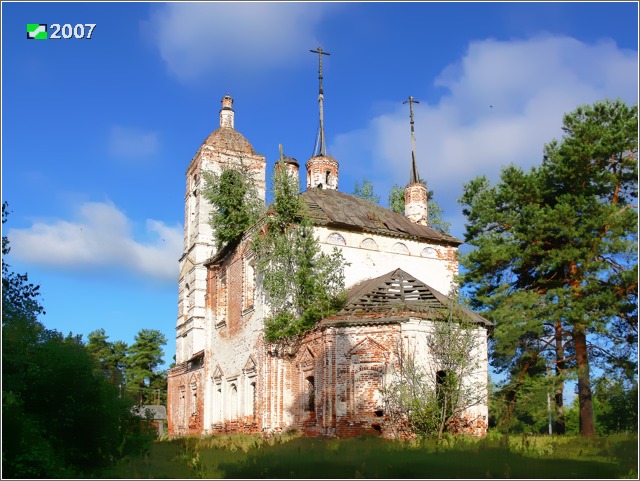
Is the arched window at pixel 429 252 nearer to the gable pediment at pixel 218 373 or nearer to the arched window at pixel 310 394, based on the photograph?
the arched window at pixel 310 394

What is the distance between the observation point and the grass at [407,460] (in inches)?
490

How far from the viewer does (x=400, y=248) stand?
25719 millimetres

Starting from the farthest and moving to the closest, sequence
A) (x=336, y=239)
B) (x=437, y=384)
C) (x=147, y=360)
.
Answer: (x=147, y=360)
(x=336, y=239)
(x=437, y=384)

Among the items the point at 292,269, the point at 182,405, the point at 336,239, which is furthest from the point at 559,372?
the point at 182,405

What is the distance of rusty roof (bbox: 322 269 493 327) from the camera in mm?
19952

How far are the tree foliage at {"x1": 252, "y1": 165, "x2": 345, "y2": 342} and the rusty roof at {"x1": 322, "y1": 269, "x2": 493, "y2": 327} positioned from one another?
0.80 metres

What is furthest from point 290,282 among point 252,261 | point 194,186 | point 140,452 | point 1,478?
point 194,186

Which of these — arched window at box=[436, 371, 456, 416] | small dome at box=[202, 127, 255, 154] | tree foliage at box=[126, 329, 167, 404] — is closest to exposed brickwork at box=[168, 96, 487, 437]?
arched window at box=[436, 371, 456, 416]

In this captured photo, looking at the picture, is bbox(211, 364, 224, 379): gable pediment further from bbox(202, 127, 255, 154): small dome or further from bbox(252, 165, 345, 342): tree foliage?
bbox(202, 127, 255, 154): small dome

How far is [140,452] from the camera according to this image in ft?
48.5

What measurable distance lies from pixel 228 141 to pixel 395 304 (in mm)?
23858

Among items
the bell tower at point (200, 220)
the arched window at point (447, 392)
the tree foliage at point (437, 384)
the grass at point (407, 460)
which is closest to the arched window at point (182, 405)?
the bell tower at point (200, 220)

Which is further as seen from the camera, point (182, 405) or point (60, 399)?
point (182, 405)

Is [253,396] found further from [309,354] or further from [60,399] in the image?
[60,399]
